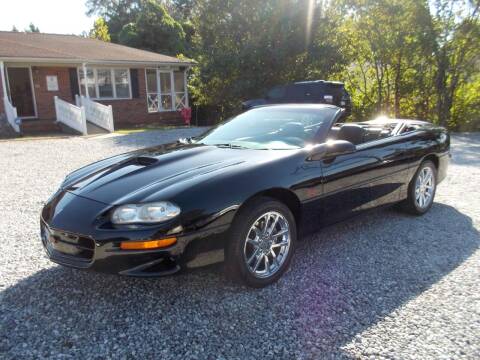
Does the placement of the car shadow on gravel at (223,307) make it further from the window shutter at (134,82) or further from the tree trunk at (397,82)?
the window shutter at (134,82)

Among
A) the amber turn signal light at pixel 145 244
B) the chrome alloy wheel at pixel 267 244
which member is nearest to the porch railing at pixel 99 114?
the chrome alloy wheel at pixel 267 244

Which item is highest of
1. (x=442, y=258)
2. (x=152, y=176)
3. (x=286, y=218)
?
(x=152, y=176)

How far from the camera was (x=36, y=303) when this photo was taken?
2.86 metres

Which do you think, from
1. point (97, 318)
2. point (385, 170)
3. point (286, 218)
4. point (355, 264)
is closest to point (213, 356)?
point (97, 318)

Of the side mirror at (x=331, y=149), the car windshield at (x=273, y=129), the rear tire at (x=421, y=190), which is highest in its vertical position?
the car windshield at (x=273, y=129)

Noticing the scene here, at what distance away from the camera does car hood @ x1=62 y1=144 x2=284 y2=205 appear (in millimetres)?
2840

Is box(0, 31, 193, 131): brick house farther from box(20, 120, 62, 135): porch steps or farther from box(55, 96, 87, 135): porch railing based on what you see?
box(55, 96, 87, 135): porch railing

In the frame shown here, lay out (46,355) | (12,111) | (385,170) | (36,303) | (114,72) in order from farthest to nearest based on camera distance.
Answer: (114,72), (12,111), (385,170), (36,303), (46,355)

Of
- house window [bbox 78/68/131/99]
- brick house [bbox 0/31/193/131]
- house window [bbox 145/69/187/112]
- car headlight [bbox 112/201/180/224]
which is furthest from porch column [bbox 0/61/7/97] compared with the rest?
car headlight [bbox 112/201/180/224]

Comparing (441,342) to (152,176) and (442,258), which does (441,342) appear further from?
(152,176)

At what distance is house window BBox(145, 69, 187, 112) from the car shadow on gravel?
17.5m

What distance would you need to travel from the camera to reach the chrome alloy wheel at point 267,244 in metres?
3.01

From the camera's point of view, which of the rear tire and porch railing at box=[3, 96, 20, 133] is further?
porch railing at box=[3, 96, 20, 133]

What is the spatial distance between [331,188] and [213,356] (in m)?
1.81
